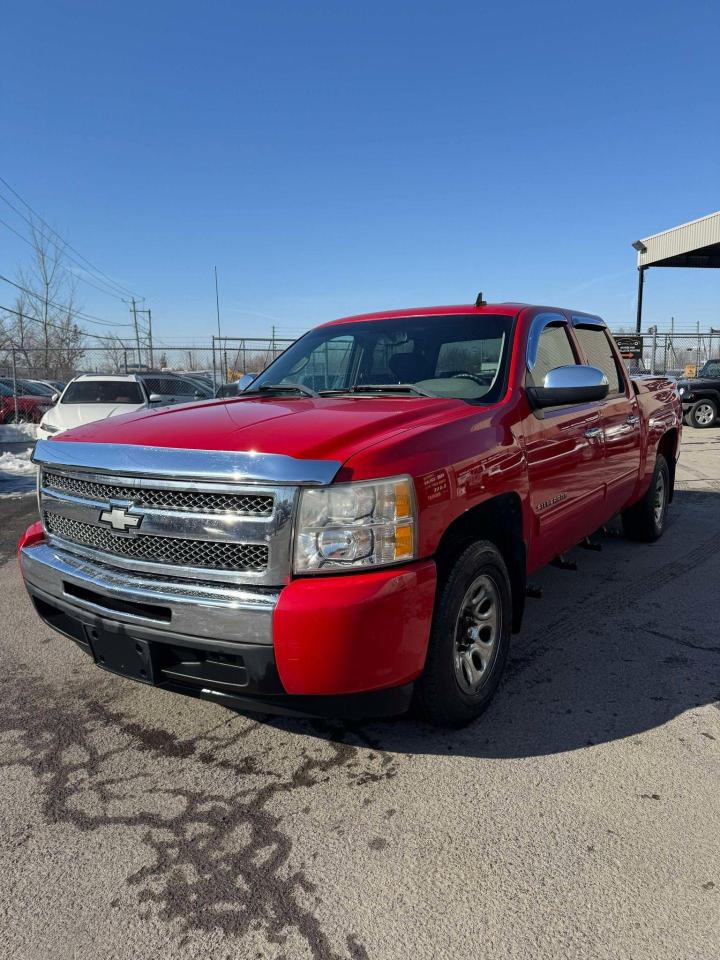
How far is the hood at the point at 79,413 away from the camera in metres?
10.4

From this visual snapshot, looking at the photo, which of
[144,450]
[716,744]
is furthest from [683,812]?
[144,450]

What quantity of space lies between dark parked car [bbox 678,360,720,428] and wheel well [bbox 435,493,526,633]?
15.3 meters

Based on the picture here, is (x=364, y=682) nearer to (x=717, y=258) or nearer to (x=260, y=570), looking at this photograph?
(x=260, y=570)

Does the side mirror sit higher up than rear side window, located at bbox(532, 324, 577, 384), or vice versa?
rear side window, located at bbox(532, 324, 577, 384)

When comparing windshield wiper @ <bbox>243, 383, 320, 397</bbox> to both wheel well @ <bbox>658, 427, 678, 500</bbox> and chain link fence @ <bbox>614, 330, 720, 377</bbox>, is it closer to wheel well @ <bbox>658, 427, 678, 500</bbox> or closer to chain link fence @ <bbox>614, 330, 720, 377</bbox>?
wheel well @ <bbox>658, 427, 678, 500</bbox>

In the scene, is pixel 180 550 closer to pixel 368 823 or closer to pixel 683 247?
pixel 368 823

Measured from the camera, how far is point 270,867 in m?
2.11

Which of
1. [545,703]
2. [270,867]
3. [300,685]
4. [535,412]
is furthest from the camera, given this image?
[535,412]

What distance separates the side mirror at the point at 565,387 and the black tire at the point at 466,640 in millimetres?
891

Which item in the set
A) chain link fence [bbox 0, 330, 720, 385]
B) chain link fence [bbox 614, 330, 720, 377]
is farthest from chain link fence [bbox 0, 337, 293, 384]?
chain link fence [bbox 614, 330, 720, 377]

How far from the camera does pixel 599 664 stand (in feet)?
11.7

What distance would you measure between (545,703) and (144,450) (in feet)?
6.89

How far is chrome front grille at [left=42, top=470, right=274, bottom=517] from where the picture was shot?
7.58 ft

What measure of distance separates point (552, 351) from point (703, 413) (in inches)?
596
